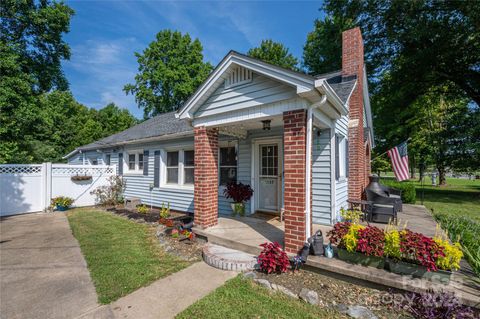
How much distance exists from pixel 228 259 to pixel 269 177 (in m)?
3.04

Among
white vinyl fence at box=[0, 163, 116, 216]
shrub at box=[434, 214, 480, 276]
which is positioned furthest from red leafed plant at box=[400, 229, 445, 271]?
white vinyl fence at box=[0, 163, 116, 216]

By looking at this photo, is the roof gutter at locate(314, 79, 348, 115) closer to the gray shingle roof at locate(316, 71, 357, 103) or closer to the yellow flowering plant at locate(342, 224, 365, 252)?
the gray shingle roof at locate(316, 71, 357, 103)

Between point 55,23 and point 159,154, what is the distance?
864 cm

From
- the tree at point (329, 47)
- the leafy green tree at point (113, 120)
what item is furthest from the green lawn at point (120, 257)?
the leafy green tree at point (113, 120)

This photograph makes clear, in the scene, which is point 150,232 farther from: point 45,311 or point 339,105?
point 339,105

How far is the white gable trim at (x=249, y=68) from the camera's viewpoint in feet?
11.8

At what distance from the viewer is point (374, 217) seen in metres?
6.18

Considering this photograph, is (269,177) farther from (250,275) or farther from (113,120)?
(113,120)

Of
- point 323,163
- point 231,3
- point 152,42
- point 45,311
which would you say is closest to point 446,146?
point 323,163

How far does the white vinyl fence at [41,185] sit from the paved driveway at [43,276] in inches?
117

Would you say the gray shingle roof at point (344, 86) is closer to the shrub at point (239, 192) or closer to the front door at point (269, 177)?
the front door at point (269, 177)

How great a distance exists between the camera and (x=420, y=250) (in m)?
2.87

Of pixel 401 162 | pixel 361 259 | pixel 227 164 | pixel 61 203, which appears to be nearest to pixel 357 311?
pixel 361 259

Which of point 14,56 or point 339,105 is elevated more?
point 14,56
